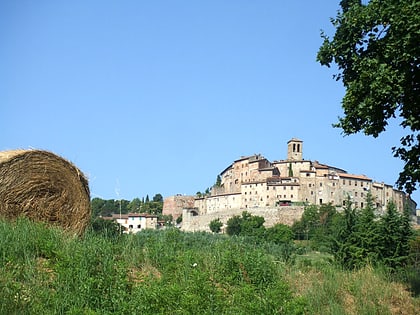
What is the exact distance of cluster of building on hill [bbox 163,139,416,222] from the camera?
106863 mm

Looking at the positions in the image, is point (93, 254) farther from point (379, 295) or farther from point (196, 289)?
point (379, 295)

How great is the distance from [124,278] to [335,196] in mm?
106155

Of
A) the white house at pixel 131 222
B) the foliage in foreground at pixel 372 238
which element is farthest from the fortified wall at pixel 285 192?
the foliage in foreground at pixel 372 238

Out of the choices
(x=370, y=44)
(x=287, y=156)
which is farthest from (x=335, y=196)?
(x=370, y=44)

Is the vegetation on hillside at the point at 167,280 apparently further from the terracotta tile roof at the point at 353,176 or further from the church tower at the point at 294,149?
the church tower at the point at 294,149

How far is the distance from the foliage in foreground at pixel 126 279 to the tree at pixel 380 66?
3.65 m

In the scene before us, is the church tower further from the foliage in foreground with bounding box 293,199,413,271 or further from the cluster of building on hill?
the foliage in foreground with bounding box 293,199,413,271

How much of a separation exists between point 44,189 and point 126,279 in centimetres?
441

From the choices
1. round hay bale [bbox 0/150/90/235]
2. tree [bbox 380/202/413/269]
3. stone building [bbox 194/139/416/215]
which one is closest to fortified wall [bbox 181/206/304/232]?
stone building [bbox 194/139/416/215]

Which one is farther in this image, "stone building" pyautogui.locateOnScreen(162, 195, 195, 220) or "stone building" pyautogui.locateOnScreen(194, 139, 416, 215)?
"stone building" pyautogui.locateOnScreen(162, 195, 195, 220)

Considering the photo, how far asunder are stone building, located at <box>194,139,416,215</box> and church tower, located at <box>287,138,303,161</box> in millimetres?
1294

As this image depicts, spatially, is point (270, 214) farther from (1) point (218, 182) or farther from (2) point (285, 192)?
(1) point (218, 182)

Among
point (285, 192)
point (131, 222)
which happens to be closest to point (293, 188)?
point (285, 192)

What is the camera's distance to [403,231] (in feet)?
64.2
